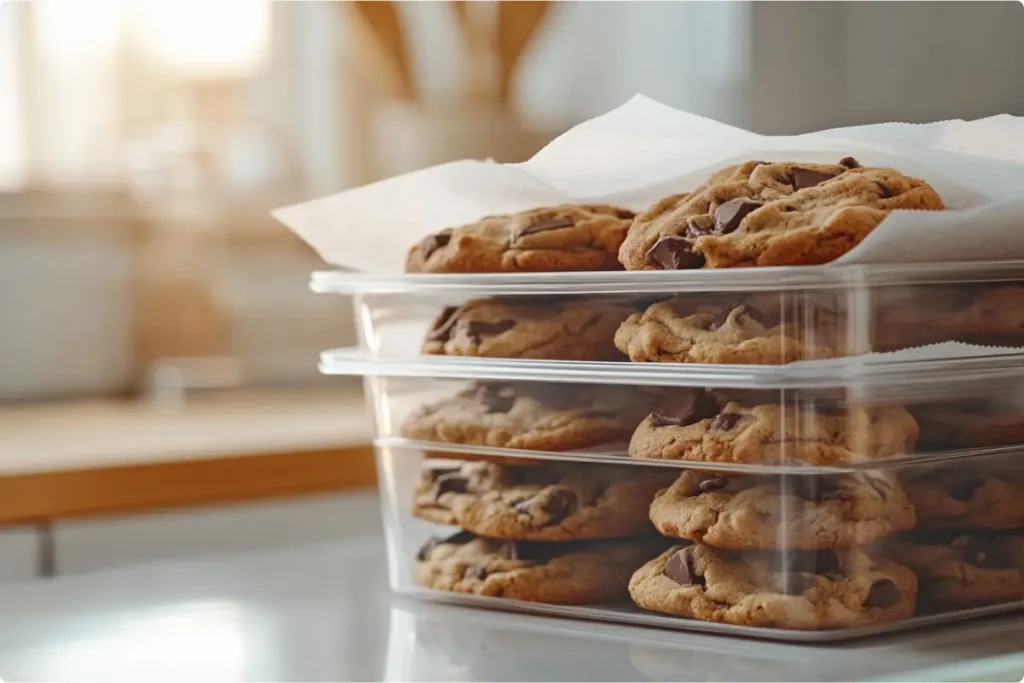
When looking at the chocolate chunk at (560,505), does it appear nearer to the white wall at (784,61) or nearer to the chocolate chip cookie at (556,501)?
the chocolate chip cookie at (556,501)

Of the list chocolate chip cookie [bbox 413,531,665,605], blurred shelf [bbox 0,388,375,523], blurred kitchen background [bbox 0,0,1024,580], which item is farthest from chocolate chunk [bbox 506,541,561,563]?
blurred kitchen background [bbox 0,0,1024,580]

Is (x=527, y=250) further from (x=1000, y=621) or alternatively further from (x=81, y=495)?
(x=81, y=495)

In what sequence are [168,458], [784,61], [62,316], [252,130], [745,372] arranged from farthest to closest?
[252,130] < [62,316] < [784,61] < [168,458] < [745,372]

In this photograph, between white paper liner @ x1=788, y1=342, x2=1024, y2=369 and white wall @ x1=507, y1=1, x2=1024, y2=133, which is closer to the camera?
white paper liner @ x1=788, y1=342, x2=1024, y2=369

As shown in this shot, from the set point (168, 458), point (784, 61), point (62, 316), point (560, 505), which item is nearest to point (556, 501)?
point (560, 505)

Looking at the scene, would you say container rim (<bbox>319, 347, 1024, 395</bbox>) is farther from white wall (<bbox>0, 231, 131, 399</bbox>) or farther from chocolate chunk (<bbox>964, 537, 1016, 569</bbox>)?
white wall (<bbox>0, 231, 131, 399</bbox>)

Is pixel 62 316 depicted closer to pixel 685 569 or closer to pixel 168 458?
pixel 168 458
